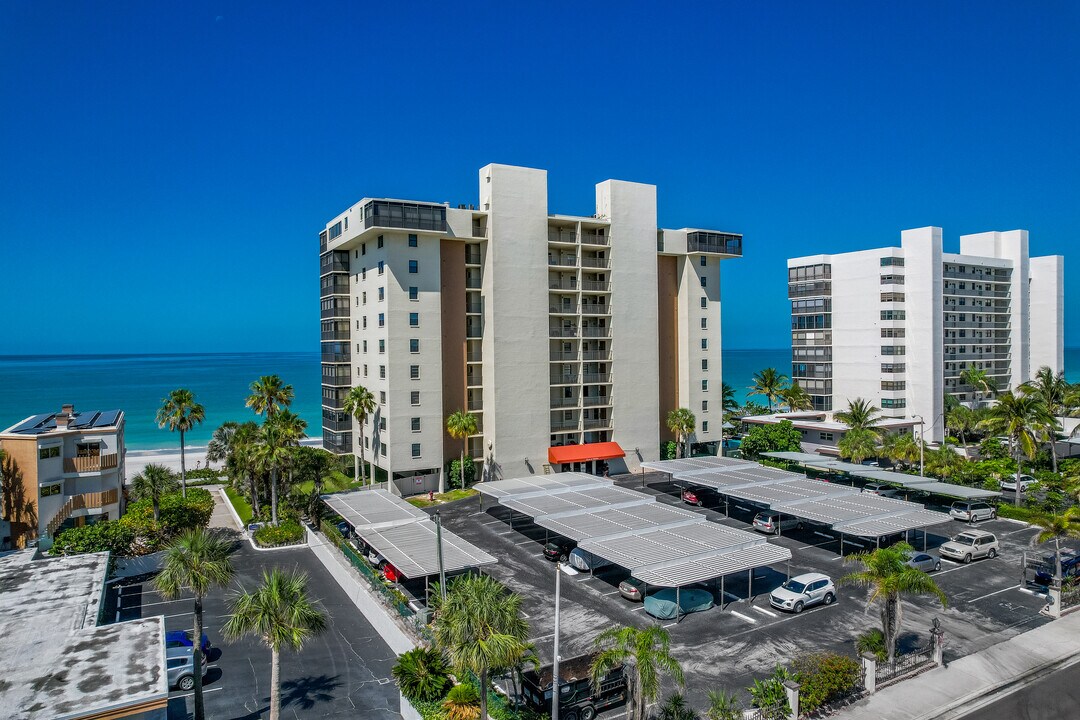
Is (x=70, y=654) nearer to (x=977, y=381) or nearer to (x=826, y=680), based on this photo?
(x=826, y=680)

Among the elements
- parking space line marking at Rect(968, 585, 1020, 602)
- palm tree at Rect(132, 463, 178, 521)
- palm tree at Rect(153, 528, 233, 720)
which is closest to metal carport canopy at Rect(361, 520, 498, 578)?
palm tree at Rect(153, 528, 233, 720)

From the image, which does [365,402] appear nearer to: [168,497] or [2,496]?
[168,497]

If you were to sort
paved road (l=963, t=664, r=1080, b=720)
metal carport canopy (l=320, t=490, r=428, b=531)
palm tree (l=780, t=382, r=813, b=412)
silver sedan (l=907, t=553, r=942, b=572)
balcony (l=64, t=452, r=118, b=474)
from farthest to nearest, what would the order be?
palm tree (l=780, t=382, r=813, b=412) → metal carport canopy (l=320, t=490, r=428, b=531) → balcony (l=64, t=452, r=118, b=474) → silver sedan (l=907, t=553, r=942, b=572) → paved road (l=963, t=664, r=1080, b=720)

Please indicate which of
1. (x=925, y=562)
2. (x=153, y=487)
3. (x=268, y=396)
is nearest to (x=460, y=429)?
(x=268, y=396)

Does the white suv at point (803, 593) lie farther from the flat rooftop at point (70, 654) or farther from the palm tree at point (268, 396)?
the palm tree at point (268, 396)

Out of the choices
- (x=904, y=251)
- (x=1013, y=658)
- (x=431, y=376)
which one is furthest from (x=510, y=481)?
(x=904, y=251)

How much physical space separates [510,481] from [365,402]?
13.8m

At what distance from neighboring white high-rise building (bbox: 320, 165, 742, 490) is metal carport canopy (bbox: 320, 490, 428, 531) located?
697 centimetres

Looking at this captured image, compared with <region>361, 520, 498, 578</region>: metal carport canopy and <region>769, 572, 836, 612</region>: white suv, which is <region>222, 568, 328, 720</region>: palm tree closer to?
<region>361, 520, 498, 578</region>: metal carport canopy

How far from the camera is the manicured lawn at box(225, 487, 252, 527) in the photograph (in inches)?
2021

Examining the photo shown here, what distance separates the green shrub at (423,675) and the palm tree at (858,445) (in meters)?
47.2

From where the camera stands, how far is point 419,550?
34500mm

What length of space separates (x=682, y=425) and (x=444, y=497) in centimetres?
2484

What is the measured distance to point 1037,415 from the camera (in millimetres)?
53688
